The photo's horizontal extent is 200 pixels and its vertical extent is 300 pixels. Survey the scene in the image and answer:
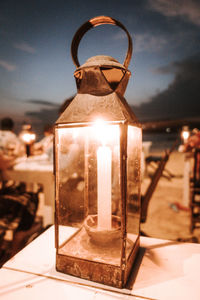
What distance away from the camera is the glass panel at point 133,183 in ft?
2.14

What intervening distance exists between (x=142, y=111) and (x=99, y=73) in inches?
1513

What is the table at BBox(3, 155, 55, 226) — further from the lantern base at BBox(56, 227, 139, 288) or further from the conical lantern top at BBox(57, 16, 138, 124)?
the conical lantern top at BBox(57, 16, 138, 124)

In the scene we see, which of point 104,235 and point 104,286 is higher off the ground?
point 104,235

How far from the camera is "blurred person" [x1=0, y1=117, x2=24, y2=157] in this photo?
10.3 feet

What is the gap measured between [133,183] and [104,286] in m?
0.36

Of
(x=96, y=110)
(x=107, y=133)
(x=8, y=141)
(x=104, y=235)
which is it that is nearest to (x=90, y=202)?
(x=104, y=235)

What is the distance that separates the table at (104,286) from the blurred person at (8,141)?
270 cm

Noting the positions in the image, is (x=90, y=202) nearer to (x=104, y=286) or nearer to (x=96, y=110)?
(x=104, y=286)

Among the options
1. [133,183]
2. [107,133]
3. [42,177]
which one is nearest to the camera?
[133,183]

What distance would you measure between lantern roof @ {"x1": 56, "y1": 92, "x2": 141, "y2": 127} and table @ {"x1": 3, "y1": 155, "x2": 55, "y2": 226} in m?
1.66

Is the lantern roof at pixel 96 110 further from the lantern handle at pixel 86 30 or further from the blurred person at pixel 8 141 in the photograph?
the blurred person at pixel 8 141

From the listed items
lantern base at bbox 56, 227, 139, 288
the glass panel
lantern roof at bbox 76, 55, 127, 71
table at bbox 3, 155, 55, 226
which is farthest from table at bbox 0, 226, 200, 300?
table at bbox 3, 155, 55, 226

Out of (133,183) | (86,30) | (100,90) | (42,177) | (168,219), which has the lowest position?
(168,219)

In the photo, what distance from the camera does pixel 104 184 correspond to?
66 cm
